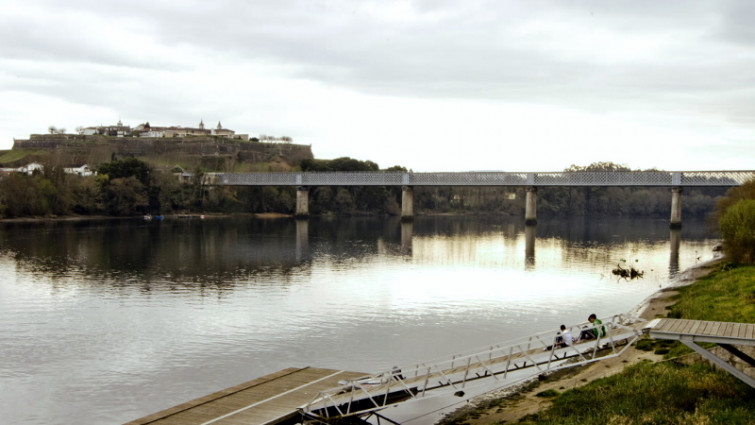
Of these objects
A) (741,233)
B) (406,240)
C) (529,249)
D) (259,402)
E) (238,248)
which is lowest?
(406,240)

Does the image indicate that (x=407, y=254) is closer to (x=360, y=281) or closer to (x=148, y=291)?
(x=360, y=281)

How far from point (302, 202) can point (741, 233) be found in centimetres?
14650

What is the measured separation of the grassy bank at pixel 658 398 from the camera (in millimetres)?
21062

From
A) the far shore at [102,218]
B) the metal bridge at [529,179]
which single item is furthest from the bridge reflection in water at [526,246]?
the far shore at [102,218]

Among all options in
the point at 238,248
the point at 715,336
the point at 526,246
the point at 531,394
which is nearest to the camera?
the point at 715,336

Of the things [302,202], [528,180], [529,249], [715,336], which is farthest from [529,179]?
[715,336]

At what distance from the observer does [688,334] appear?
2148cm

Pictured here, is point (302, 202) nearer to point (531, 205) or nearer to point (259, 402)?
point (531, 205)

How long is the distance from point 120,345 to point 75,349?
2250mm

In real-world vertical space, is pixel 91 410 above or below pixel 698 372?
below

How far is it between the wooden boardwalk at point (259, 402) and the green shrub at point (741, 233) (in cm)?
4533

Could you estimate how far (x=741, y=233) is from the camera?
6147 cm

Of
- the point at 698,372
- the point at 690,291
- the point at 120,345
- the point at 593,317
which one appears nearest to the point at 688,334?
the point at 698,372

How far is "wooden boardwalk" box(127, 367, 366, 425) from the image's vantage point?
2392 cm
